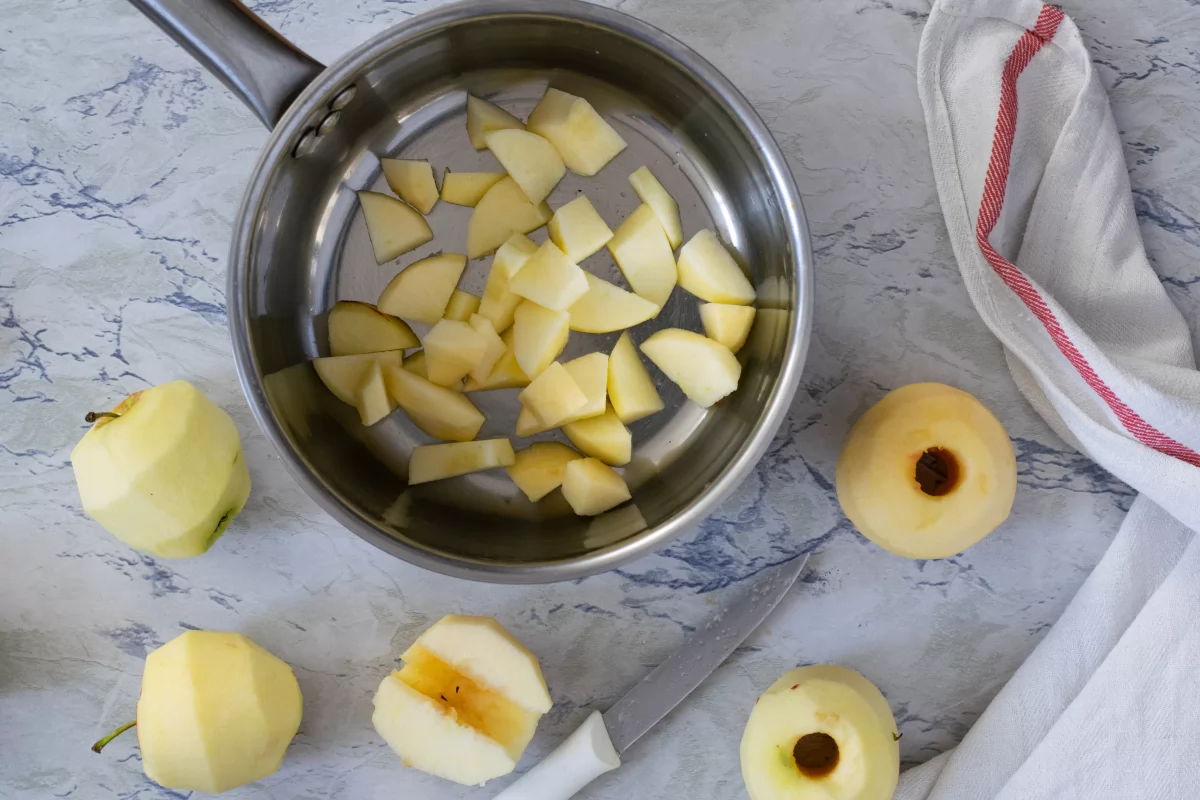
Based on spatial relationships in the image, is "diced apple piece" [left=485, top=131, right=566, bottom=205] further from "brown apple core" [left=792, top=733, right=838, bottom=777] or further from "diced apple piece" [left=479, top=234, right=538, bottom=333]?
"brown apple core" [left=792, top=733, right=838, bottom=777]

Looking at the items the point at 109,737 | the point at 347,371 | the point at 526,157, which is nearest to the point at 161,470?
the point at 347,371

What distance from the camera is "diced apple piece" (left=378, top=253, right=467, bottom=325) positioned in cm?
108

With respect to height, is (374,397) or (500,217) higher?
(500,217)

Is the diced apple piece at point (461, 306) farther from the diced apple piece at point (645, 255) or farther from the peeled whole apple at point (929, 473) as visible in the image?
the peeled whole apple at point (929, 473)

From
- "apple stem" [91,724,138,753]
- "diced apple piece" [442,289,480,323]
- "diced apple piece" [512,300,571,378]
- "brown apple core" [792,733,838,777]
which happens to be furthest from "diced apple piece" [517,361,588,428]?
"apple stem" [91,724,138,753]

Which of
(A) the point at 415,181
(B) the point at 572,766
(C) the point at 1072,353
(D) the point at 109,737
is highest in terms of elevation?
(A) the point at 415,181

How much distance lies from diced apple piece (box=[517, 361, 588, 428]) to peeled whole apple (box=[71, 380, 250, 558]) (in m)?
0.35

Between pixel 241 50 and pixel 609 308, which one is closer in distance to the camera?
pixel 241 50

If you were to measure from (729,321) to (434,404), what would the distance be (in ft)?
1.18

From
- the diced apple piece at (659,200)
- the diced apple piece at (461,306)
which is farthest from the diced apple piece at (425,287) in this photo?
the diced apple piece at (659,200)

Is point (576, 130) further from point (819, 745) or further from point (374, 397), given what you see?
point (819, 745)

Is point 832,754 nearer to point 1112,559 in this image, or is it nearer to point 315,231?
point 1112,559

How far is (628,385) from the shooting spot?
107 centimetres

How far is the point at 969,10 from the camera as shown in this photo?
1.06m
